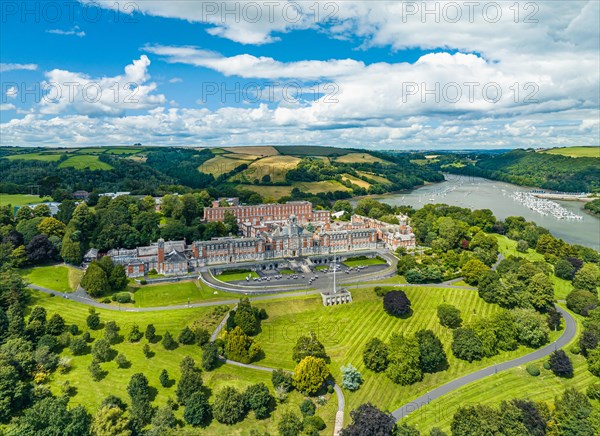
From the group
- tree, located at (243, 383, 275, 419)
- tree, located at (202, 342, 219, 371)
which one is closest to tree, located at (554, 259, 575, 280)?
tree, located at (243, 383, 275, 419)

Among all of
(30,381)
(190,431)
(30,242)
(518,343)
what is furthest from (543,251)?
(30,242)

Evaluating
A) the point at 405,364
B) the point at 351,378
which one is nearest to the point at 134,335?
the point at 351,378

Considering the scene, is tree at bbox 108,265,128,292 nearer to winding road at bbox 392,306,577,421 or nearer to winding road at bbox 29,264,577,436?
winding road at bbox 29,264,577,436

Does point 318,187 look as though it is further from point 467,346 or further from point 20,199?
point 467,346

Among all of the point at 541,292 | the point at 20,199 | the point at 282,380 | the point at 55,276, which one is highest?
the point at 20,199

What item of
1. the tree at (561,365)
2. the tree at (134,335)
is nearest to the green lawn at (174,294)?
the tree at (134,335)

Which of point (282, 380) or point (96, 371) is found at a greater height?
point (96, 371)

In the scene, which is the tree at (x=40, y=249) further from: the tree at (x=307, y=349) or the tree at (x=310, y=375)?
the tree at (x=310, y=375)
